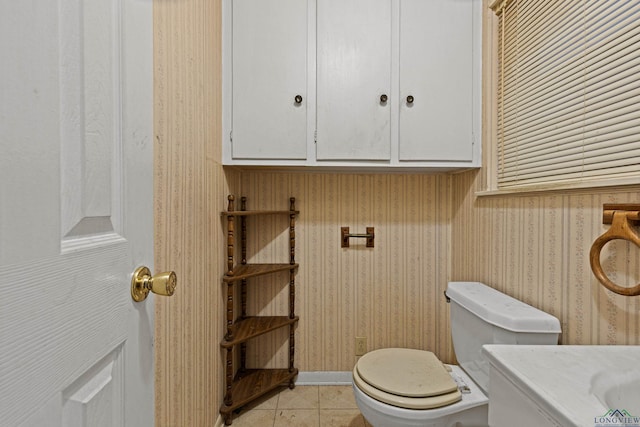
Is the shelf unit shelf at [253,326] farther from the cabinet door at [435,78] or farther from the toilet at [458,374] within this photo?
the cabinet door at [435,78]

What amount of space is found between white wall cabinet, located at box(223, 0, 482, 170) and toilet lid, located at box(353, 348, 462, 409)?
3.02 feet

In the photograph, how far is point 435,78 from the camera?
4.87 feet

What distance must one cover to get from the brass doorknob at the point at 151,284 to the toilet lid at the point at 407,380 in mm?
880

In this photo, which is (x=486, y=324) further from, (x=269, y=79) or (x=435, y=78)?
(x=269, y=79)

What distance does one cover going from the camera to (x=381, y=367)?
1229 mm

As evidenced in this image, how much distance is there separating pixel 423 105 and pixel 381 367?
4.00 ft

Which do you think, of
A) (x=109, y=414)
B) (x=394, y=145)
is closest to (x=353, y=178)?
(x=394, y=145)

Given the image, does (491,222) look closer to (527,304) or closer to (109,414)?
(527,304)

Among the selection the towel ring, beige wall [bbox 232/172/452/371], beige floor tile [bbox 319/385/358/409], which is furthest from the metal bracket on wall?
the towel ring

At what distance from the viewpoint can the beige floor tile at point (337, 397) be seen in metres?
1.64

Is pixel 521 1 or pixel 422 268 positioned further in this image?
pixel 422 268

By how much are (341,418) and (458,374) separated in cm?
68

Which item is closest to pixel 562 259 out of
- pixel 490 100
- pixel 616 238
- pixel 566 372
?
pixel 616 238

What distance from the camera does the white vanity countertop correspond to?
48 cm
